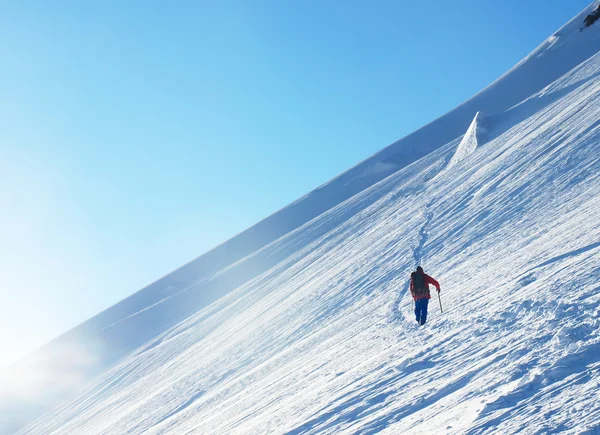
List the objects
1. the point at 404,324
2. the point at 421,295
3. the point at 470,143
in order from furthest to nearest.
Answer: the point at 470,143, the point at 404,324, the point at 421,295

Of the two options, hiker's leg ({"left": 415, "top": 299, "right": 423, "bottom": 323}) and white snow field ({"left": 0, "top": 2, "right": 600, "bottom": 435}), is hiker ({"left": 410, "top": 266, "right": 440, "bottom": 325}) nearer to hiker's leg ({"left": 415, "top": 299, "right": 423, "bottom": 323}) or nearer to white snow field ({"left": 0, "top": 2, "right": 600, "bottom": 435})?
hiker's leg ({"left": 415, "top": 299, "right": 423, "bottom": 323})

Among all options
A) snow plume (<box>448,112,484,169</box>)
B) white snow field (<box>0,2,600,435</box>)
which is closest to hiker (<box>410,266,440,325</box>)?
white snow field (<box>0,2,600,435</box>)

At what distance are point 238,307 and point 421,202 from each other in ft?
38.0

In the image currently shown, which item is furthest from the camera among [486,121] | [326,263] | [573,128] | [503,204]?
[486,121]

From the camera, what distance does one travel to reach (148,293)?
56000 millimetres

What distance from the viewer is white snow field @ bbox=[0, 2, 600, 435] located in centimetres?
665

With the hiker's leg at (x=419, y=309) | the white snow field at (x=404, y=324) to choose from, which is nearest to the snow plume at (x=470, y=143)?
the white snow field at (x=404, y=324)

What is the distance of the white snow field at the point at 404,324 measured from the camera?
6652 mm

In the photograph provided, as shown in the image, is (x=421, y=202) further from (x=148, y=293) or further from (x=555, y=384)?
(x=148, y=293)

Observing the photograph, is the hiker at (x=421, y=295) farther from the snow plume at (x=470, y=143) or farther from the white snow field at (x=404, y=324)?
the snow plume at (x=470, y=143)

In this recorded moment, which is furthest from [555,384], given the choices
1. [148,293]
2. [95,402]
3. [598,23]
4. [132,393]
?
[598,23]

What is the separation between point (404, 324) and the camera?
1200cm

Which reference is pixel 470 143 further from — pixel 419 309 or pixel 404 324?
pixel 419 309

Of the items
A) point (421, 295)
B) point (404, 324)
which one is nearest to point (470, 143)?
point (404, 324)
